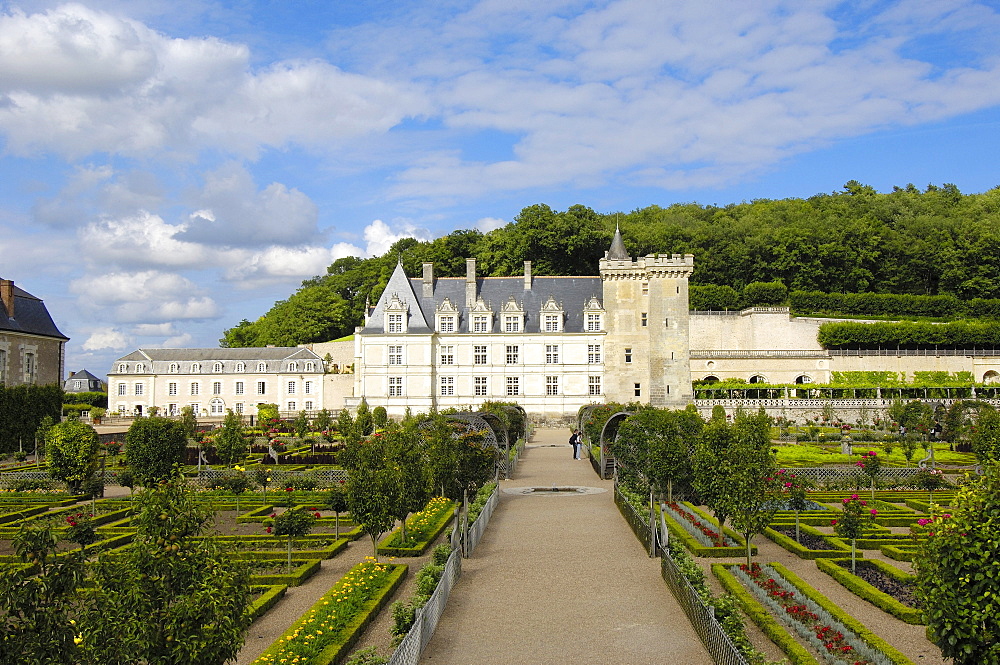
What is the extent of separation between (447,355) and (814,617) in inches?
1666

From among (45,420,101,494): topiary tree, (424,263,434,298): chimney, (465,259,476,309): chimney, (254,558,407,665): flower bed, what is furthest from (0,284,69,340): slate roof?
(254,558,407,665): flower bed

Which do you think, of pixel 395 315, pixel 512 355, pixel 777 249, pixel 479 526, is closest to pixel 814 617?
pixel 479 526

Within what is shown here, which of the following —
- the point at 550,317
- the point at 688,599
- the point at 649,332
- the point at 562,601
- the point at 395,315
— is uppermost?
the point at 395,315

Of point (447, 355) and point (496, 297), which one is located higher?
point (496, 297)

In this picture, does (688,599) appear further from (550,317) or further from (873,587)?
(550,317)

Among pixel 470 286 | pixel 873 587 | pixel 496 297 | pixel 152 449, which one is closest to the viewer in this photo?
pixel 873 587

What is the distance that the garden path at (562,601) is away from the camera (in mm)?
11086

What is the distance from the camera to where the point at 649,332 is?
2068 inches

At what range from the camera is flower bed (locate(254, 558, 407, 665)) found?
1037cm

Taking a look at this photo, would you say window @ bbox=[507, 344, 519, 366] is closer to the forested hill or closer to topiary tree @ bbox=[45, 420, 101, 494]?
the forested hill

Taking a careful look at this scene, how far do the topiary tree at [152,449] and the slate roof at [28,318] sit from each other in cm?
2017

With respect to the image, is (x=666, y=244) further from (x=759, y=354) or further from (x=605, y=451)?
(x=605, y=451)

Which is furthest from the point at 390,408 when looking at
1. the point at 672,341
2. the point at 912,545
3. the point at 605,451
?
the point at 912,545

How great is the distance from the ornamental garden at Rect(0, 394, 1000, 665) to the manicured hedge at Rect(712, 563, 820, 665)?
52 millimetres
